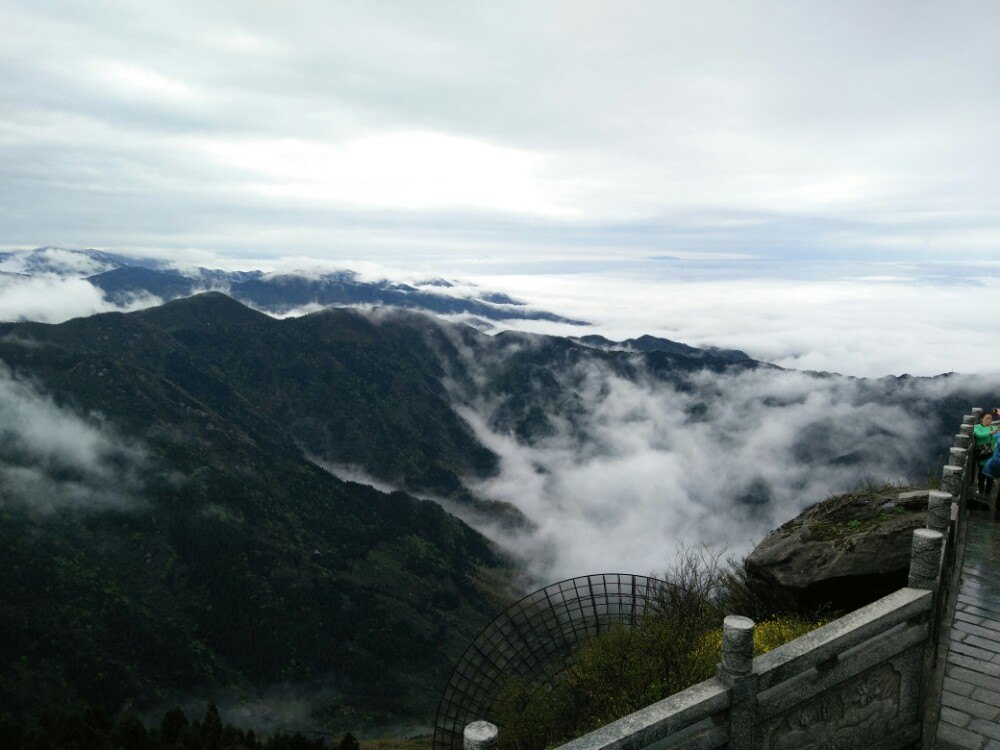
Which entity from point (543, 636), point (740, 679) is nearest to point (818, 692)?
point (740, 679)

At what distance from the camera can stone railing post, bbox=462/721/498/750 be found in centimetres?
852

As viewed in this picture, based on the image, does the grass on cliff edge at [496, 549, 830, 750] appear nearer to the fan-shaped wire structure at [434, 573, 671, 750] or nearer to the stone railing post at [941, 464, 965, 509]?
the fan-shaped wire structure at [434, 573, 671, 750]

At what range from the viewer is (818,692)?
1095cm

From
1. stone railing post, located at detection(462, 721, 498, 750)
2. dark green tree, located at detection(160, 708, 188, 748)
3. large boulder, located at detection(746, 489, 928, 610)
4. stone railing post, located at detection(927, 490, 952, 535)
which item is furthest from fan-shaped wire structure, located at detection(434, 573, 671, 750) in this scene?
dark green tree, located at detection(160, 708, 188, 748)

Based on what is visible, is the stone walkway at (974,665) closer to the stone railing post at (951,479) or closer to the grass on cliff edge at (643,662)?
the stone railing post at (951,479)

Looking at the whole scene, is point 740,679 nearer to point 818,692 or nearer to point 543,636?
point 818,692

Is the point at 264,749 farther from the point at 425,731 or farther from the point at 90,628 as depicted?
the point at 90,628

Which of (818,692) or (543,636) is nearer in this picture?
(818,692)

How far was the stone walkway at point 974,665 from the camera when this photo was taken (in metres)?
11.2

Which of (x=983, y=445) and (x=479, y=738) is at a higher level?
(x=983, y=445)

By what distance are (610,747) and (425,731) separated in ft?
679

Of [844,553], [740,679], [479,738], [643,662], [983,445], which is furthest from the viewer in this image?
[983,445]

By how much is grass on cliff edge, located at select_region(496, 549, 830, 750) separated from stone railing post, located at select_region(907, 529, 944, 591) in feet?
27.3

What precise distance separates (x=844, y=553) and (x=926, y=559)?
8.47 meters
